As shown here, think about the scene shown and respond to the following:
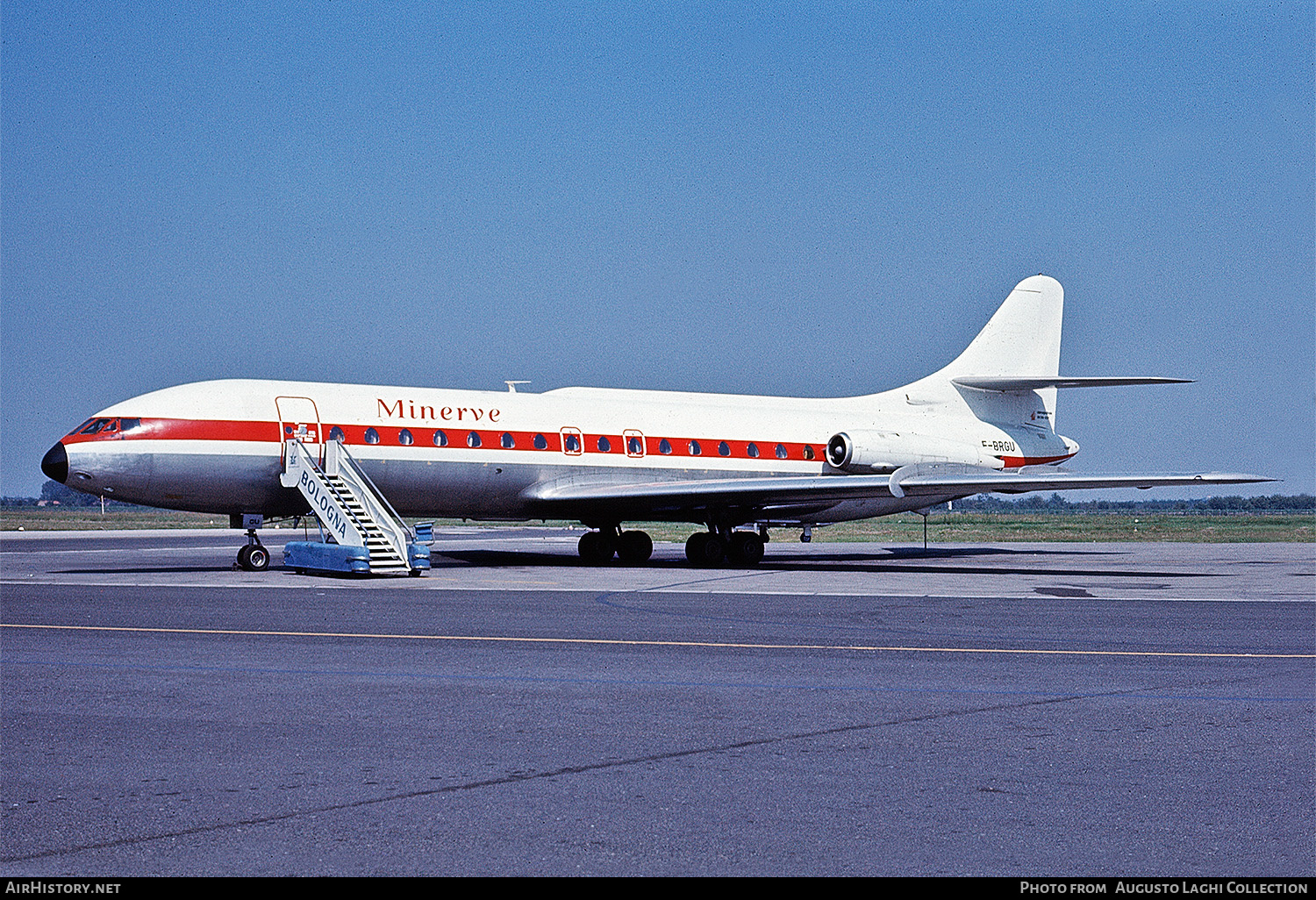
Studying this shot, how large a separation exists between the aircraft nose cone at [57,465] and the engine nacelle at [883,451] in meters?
17.8

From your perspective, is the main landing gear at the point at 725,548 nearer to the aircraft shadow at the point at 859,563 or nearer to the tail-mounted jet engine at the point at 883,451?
the aircraft shadow at the point at 859,563

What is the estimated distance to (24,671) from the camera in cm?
1095

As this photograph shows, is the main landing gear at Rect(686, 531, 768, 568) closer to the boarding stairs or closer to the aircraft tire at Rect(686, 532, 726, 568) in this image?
the aircraft tire at Rect(686, 532, 726, 568)

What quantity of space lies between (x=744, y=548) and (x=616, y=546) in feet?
12.3

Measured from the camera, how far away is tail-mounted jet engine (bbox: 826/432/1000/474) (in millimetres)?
32625

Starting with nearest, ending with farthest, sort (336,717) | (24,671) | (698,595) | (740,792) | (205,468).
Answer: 1. (740,792)
2. (336,717)
3. (24,671)
4. (698,595)
5. (205,468)

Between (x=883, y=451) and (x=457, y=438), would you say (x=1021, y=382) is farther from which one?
(x=457, y=438)

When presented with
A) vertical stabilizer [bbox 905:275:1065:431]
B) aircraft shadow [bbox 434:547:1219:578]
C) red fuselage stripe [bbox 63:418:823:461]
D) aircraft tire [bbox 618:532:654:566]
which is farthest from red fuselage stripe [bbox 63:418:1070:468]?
aircraft shadow [bbox 434:547:1219:578]

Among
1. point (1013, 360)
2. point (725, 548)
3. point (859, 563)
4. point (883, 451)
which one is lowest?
point (859, 563)

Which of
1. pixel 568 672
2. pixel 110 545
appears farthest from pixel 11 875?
pixel 110 545

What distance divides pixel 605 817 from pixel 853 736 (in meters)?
2.55

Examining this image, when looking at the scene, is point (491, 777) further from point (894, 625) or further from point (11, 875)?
point (894, 625)

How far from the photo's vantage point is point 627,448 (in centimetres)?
3073

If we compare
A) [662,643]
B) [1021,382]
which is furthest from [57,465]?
[1021,382]
